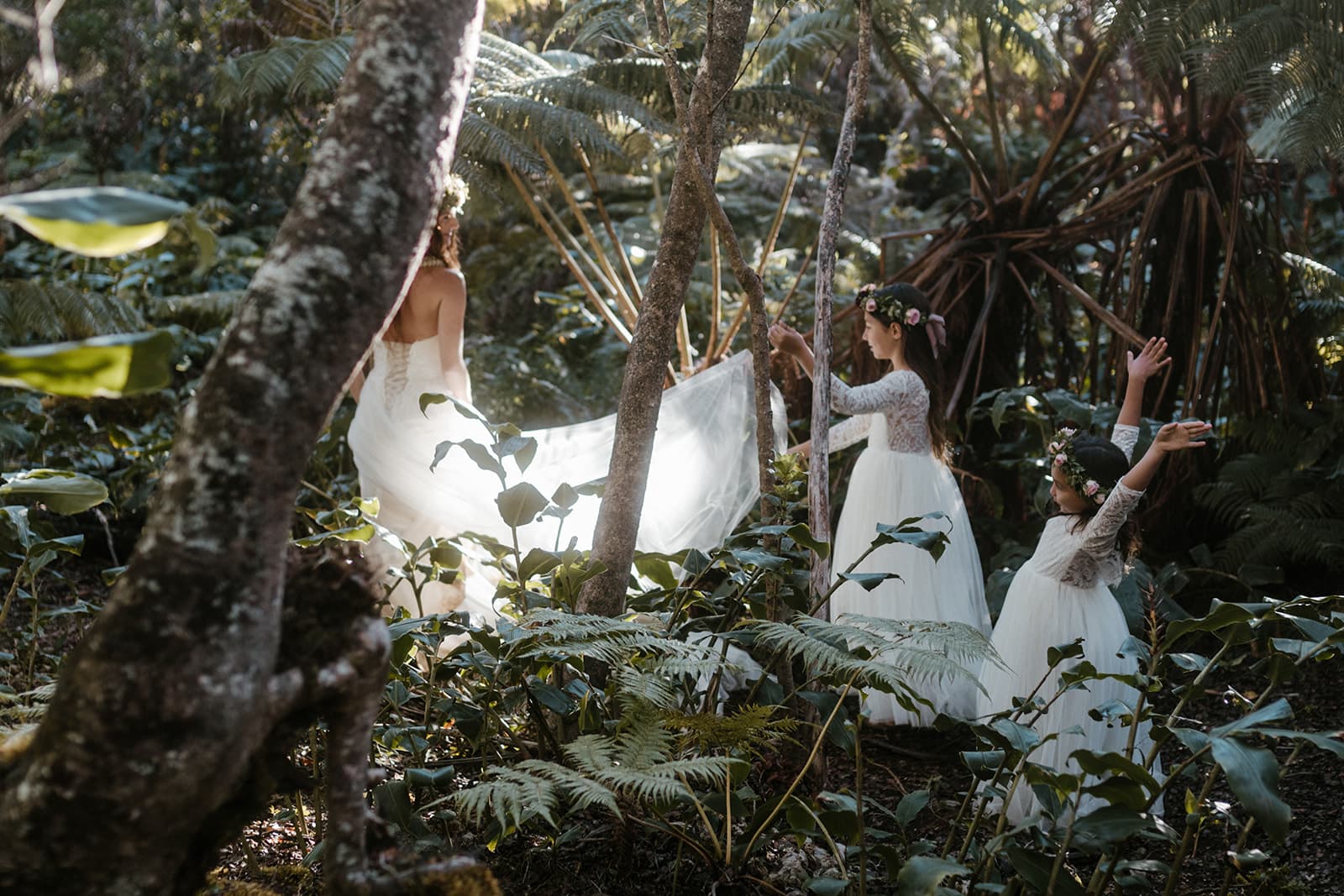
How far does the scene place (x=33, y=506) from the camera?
4.49 metres

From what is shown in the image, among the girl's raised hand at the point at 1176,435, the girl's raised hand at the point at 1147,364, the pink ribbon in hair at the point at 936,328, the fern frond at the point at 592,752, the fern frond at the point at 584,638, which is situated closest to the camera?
the fern frond at the point at 592,752

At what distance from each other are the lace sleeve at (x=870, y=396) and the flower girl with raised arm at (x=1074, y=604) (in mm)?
712

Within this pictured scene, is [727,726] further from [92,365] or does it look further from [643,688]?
[92,365]

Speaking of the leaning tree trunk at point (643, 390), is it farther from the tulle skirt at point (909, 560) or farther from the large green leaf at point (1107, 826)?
the tulle skirt at point (909, 560)

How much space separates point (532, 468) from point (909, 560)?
140 cm

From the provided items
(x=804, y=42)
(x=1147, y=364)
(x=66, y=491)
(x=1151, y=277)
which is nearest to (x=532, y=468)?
(x=66, y=491)

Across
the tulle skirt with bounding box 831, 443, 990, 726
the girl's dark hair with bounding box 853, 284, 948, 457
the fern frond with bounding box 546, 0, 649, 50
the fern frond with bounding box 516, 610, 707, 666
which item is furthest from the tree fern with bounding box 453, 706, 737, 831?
the fern frond with bounding box 546, 0, 649, 50

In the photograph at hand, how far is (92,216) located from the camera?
106cm

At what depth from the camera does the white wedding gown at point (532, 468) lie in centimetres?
380

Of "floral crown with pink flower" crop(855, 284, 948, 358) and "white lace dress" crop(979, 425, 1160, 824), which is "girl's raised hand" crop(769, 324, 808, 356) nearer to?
"floral crown with pink flower" crop(855, 284, 948, 358)

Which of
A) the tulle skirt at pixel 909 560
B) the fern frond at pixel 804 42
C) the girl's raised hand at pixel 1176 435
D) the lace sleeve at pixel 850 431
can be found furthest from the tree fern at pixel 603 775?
the fern frond at pixel 804 42

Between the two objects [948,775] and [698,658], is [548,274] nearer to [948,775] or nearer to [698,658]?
[948,775]

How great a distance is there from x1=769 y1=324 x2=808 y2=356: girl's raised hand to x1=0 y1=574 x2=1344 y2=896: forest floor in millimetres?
1293

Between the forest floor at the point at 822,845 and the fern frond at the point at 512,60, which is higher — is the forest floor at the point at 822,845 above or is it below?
below
